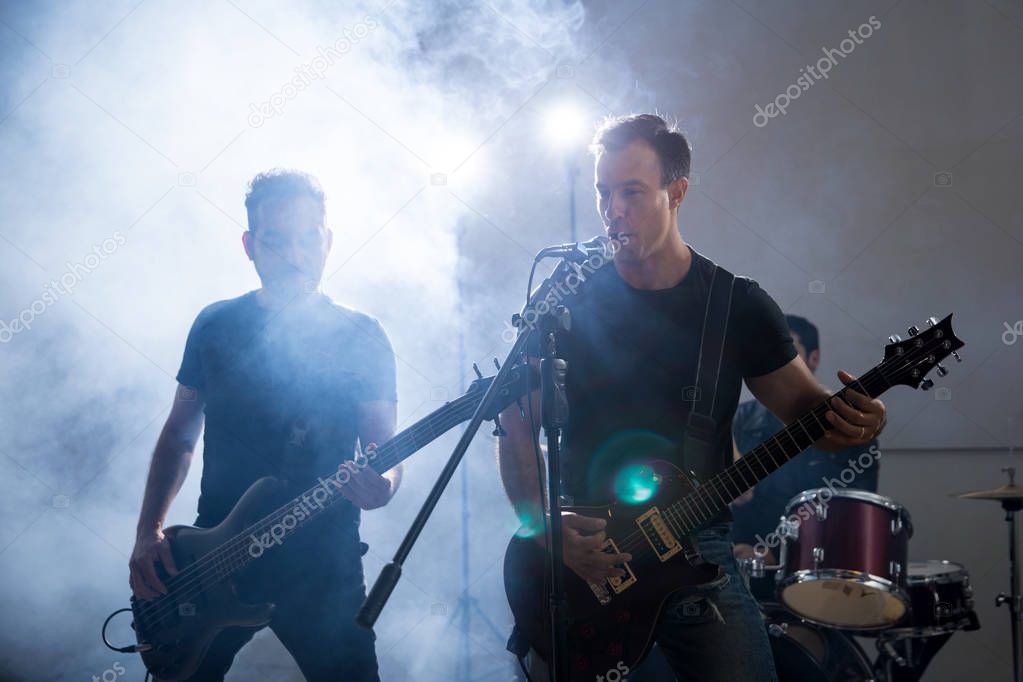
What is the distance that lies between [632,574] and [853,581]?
4.61ft

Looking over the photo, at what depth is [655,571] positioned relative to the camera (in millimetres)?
2037

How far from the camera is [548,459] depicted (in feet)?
5.85

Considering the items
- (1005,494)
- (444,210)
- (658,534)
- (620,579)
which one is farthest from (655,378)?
(444,210)

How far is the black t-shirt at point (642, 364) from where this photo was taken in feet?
7.04

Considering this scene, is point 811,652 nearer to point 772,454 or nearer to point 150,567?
point 772,454

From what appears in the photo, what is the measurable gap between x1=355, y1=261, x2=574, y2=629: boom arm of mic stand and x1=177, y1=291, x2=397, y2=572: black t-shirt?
1008 mm

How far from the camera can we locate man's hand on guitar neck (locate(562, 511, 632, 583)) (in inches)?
80.0

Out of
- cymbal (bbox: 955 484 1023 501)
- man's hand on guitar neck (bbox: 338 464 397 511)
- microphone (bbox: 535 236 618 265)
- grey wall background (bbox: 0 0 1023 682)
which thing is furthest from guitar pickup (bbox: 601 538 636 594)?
grey wall background (bbox: 0 0 1023 682)

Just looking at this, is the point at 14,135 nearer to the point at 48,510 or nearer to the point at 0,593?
the point at 48,510

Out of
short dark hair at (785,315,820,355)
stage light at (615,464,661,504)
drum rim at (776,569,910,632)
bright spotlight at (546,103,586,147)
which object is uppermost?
bright spotlight at (546,103,586,147)

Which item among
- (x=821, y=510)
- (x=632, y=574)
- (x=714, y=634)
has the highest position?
(x=821, y=510)

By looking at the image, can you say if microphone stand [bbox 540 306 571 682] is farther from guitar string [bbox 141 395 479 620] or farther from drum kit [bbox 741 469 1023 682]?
drum kit [bbox 741 469 1023 682]

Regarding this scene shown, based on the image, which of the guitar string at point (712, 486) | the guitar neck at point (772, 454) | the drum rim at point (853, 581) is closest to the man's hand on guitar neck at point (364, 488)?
the guitar string at point (712, 486)

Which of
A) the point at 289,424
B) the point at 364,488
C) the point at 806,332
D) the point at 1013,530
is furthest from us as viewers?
the point at 806,332
